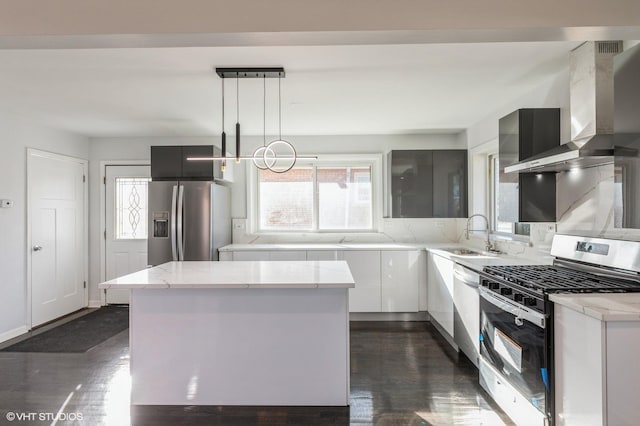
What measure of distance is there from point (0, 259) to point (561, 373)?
4.93 m

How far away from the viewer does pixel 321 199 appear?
5090 millimetres

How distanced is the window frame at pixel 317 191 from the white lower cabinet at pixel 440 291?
44.7 inches

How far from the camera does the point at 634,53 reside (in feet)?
6.06

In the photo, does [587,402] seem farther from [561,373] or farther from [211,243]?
[211,243]

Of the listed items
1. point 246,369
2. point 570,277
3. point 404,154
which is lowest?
point 246,369

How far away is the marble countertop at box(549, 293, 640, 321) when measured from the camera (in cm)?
154

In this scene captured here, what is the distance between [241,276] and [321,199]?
2743 millimetres

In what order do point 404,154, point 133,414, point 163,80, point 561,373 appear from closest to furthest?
point 561,373, point 133,414, point 163,80, point 404,154

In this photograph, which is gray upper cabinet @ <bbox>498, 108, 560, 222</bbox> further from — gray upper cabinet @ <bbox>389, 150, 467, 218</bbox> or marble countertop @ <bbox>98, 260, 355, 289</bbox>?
gray upper cabinet @ <bbox>389, 150, 467, 218</bbox>

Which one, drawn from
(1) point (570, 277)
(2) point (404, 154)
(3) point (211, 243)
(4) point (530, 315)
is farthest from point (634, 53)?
(3) point (211, 243)

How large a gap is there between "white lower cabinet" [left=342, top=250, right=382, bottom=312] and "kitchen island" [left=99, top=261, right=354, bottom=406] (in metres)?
1.87

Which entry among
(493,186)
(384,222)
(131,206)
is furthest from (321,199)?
(131,206)

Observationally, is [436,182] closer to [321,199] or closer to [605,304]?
[321,199]

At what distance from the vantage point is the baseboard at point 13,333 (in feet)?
12.2
